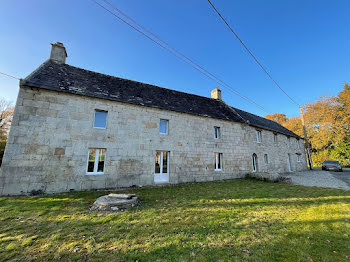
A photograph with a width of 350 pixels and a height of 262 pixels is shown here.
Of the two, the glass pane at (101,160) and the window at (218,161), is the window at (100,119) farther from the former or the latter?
the window at (218,161)

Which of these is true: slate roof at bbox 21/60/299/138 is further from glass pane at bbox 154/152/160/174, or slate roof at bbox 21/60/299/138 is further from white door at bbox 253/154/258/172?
white door at bbox 253/154/258/172

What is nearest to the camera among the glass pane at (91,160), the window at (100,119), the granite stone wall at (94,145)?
the granite stone wall at (94,145)

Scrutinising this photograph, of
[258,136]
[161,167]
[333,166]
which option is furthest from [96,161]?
[333,166]

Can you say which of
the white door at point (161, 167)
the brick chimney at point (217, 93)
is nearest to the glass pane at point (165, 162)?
the white door at point (161, 167)

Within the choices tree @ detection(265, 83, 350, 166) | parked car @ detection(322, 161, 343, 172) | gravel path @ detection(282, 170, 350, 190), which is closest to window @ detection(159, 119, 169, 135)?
gravel path @ detection(282, 170, 350, 190)

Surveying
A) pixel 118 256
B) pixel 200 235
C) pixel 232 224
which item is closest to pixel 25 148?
pixel 118 256

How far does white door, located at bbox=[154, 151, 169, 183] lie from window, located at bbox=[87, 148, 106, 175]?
11.0 ft

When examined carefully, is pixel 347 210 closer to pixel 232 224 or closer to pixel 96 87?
pixel 232 224

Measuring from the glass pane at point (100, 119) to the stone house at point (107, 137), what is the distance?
0.05 metres

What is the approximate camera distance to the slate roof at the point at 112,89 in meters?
8.24

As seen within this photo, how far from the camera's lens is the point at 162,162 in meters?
10.1

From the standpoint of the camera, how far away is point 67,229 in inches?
150

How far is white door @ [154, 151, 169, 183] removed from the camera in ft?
32.1

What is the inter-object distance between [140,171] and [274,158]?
51.8 ft
